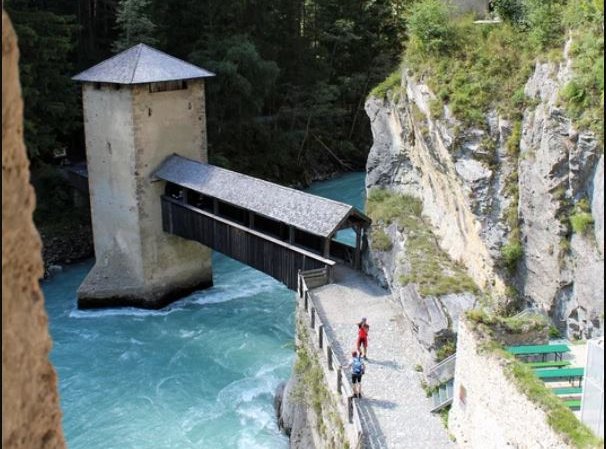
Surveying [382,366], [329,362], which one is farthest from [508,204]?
[329,362]

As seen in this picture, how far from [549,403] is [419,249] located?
22.6ft

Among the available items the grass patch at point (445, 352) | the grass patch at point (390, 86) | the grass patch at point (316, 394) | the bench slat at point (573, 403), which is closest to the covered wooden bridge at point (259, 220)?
the grass patch at point (316, 394)

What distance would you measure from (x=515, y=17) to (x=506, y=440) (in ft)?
27.6

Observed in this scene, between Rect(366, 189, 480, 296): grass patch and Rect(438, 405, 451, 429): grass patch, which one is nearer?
Rect(438, 405, 451, 429): grass patch

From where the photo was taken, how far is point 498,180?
13.1m

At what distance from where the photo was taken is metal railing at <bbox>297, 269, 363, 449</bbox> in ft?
37.4

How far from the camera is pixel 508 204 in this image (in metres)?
12.8

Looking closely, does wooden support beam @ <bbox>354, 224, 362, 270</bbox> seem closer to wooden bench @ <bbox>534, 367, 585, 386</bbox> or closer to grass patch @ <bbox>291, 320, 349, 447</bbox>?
grass patch @ <bbox>291, 320, 349, 447</bbox>

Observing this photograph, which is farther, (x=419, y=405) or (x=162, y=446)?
(x=162, y=446)

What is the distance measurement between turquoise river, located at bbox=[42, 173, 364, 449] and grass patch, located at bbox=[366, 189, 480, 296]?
415 centimetres

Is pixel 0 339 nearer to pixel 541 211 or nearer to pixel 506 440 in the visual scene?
pixel 506 440

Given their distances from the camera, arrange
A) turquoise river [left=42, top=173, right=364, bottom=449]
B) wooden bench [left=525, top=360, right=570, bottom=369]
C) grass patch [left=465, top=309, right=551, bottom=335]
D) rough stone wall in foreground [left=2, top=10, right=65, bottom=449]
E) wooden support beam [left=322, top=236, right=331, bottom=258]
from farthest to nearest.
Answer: wooden support beam [left=322, top=236, right=331, bottom=258] < turquoise river [left=42, top=173, right=364, bottom=449] < grass patch [left=465, top=309, right=551, bottom=335] < wooden bench [left=525, top=360, right=570, bottom=369] < rough stone wall in foreground [left=2, top=10, right=65, bottom=449]

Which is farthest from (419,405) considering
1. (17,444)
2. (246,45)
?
(246,45)

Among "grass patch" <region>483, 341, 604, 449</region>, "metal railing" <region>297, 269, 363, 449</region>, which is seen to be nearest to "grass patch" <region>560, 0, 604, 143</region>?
"grass patch" <region>483, 341, 604, 449</region>
